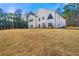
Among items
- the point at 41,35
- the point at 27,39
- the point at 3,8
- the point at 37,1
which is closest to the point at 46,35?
the point at 41,35

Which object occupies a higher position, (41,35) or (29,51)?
(41,35)

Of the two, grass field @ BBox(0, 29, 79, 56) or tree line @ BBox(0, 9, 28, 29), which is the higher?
tree line @ BBox(0, 9, 28, 29)

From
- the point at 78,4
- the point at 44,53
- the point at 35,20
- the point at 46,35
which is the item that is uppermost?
the point at 78,4

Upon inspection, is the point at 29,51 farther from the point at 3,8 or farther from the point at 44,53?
the point at 3,8

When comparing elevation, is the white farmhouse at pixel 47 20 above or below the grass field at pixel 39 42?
above
